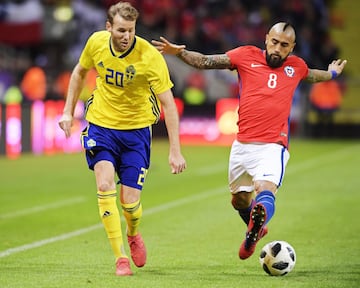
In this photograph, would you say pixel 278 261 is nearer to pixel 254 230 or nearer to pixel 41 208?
pixel 254 230

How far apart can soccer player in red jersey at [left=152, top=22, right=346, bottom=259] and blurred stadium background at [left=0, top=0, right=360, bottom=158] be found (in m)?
13.2

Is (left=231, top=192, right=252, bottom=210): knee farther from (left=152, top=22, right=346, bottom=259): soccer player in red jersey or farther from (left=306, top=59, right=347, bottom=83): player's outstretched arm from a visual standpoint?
(left=306, top=59, right=347, bottom=83): player's outstretched arm

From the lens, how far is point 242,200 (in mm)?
8875

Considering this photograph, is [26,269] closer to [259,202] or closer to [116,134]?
[116,134]

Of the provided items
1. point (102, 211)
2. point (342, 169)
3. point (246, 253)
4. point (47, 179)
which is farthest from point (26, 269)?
point (342, 169)

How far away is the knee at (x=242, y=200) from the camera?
8.84m

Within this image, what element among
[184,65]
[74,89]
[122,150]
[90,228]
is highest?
[74,89]

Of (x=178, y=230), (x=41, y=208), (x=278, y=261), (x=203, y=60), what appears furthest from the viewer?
(x=41, y=208)

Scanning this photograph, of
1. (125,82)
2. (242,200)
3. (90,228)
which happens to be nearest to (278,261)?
(242,200)

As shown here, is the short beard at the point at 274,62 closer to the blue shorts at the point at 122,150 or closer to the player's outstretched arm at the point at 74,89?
the blue shorts at the point at 122,150

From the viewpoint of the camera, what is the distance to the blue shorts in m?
7.93

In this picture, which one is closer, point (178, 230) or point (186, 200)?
point (178, 230)

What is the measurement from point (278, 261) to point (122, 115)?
1640mm

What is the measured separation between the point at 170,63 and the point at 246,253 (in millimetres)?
24366
